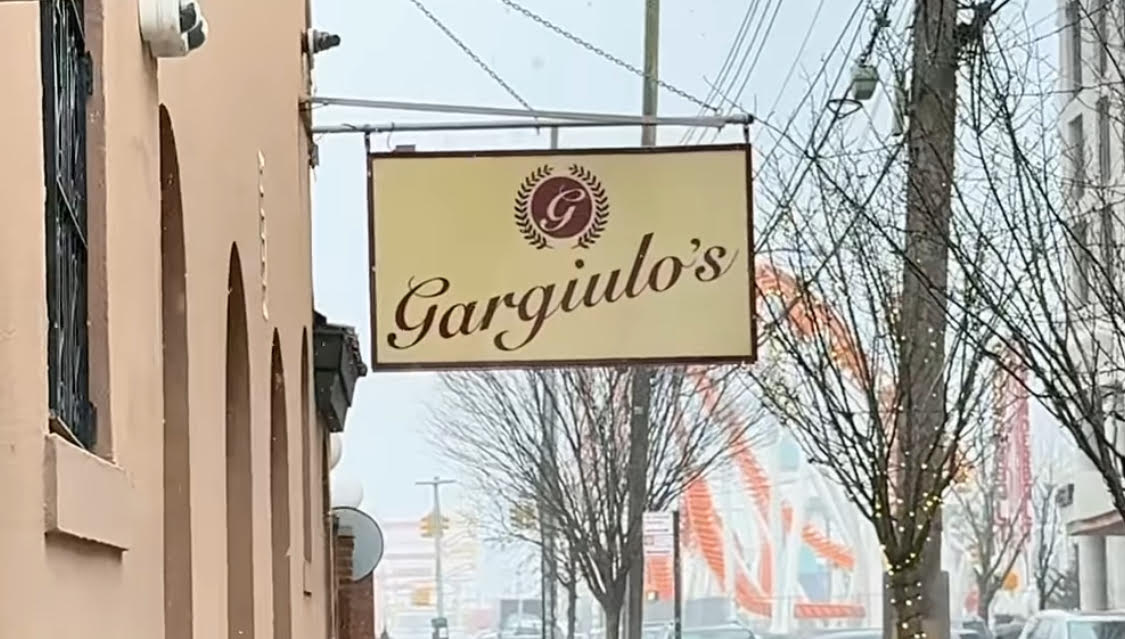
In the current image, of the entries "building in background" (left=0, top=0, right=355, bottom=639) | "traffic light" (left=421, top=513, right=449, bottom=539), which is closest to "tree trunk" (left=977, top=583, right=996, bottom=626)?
"traffic light" (left=421, top=513, right=449, bottom=539)

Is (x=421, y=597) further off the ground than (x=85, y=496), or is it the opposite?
(x=85, y=496)

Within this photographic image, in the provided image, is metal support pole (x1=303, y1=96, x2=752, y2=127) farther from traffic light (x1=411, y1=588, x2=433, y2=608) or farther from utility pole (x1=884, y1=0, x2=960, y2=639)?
traffic light (x1=411, y1=588, x2=433, y2=608)

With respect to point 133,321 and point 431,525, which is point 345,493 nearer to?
point 133,321

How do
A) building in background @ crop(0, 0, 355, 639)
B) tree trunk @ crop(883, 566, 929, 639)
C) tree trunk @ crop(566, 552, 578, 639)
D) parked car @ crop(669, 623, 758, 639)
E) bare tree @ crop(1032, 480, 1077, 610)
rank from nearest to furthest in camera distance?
building in background @ crop(0, 0, 355, 639) → tree trunk @ crop(883, 566, 929, 639) → parked car @ crop(669, 623, 758, 639) → tree trunk @ crop(566, 552, 578, 639) → bare tree @ crop(1032, 480, 1077, 610)

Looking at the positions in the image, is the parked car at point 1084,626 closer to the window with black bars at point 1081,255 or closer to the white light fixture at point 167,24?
the window with black bars at point 1081,255

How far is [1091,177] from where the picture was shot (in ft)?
46.8

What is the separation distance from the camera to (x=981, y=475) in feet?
165

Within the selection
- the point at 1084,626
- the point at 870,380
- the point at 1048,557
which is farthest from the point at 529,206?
the point at 1048,557

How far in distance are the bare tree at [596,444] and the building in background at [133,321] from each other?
21.5 metres

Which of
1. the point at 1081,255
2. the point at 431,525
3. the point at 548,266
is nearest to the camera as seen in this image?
the point at 548,266

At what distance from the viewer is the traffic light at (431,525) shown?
54531 millimetres

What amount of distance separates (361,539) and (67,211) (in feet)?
38.9

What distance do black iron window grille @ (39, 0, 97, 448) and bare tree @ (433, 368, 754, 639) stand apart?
80.4 feet

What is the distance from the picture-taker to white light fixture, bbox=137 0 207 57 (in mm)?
4691
